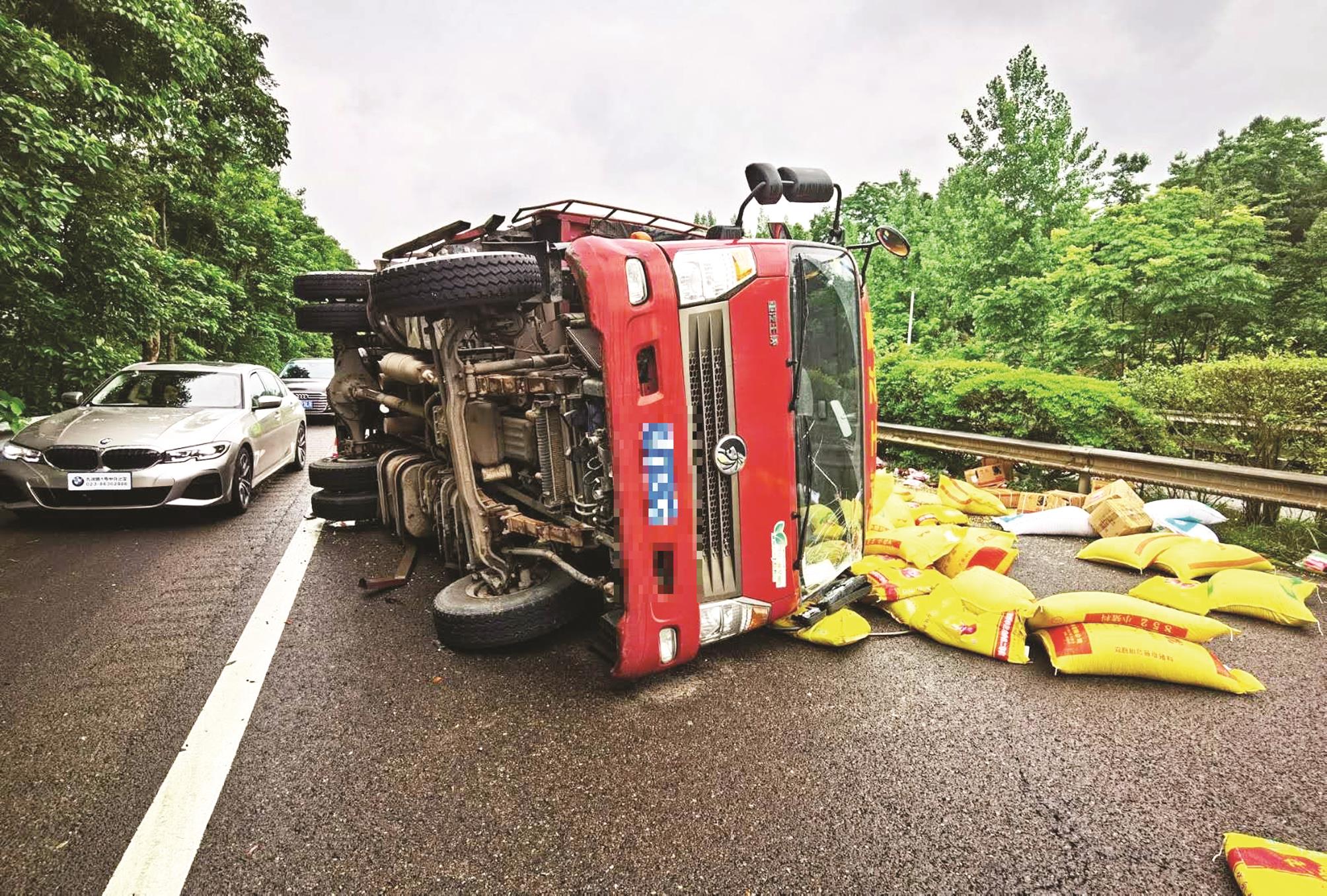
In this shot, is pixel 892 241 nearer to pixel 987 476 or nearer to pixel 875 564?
pixel 875 564

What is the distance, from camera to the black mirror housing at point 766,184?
3.09 m

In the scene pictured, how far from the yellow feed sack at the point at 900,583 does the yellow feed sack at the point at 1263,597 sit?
1544 mm

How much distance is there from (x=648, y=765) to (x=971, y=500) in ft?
15.8

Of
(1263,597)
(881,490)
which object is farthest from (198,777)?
(1263,597)

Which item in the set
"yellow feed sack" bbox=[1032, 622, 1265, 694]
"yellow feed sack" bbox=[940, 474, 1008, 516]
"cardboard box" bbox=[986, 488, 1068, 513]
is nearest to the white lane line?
"yellow feed sack" bbox=[1032, 622, 1265, 694]

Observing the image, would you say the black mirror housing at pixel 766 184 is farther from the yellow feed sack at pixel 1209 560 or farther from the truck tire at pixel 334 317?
the truck tire at pixel 334 317

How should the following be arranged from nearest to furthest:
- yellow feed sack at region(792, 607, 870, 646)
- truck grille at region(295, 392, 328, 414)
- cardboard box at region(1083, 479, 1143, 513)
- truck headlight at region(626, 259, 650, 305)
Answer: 1. truck headlight at region(626, 259, 650, 305)
2. yellow feed sack at region(792, 607, 870, 646)
3. cardboard box at region(1083, 479, 1143, 513)
4. truck grille at region(295, 392, 328, 414)

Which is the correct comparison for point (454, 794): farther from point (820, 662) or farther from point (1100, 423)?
point (1100, 423)

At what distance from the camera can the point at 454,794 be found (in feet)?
7.11

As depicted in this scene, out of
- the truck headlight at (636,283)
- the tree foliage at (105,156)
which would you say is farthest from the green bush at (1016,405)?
the tree foliage at (105,156)

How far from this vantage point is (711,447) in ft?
9.21

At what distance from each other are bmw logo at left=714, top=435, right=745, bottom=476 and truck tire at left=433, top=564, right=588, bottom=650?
111cm

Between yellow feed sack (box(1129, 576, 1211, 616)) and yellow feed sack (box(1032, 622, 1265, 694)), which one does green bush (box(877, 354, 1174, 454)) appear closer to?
yellow feed sack (box(1129, 576, 1211, 616))

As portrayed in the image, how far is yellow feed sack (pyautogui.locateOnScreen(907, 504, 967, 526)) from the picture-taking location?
16.8ft
